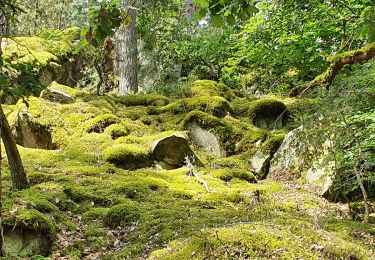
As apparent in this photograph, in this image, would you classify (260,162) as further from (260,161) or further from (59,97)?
(59,97)

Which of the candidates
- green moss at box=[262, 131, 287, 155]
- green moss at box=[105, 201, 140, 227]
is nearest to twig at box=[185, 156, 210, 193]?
green moss at box=[105, 201, 140, 227]

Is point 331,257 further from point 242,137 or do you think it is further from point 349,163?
point 242,137

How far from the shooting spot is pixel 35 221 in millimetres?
4641

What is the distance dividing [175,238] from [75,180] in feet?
10.2

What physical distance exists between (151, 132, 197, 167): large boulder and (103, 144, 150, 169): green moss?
24 cm

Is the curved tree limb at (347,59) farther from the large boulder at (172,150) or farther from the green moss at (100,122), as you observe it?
the green moss at (100,122)

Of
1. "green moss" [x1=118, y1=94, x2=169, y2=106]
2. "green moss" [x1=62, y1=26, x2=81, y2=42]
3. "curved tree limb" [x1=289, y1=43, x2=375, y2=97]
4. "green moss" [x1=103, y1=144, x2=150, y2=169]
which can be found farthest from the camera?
"green moss" [x1=62, y1=26, x2=81, y2=42]

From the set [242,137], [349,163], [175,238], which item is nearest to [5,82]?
[175,238]

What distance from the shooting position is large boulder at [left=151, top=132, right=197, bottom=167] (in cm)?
834

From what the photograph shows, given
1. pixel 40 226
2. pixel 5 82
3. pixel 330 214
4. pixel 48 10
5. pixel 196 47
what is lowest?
pixel 330 214

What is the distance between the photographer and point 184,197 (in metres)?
6.57

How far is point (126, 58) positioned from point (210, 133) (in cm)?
464

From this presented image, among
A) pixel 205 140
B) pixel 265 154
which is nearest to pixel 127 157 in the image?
pixel 205 140

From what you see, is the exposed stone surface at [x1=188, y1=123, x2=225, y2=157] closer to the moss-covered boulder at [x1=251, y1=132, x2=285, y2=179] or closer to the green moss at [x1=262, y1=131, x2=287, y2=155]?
the moss-covered boulder at [x1=251, y1=132, x2=285, y2=179]
